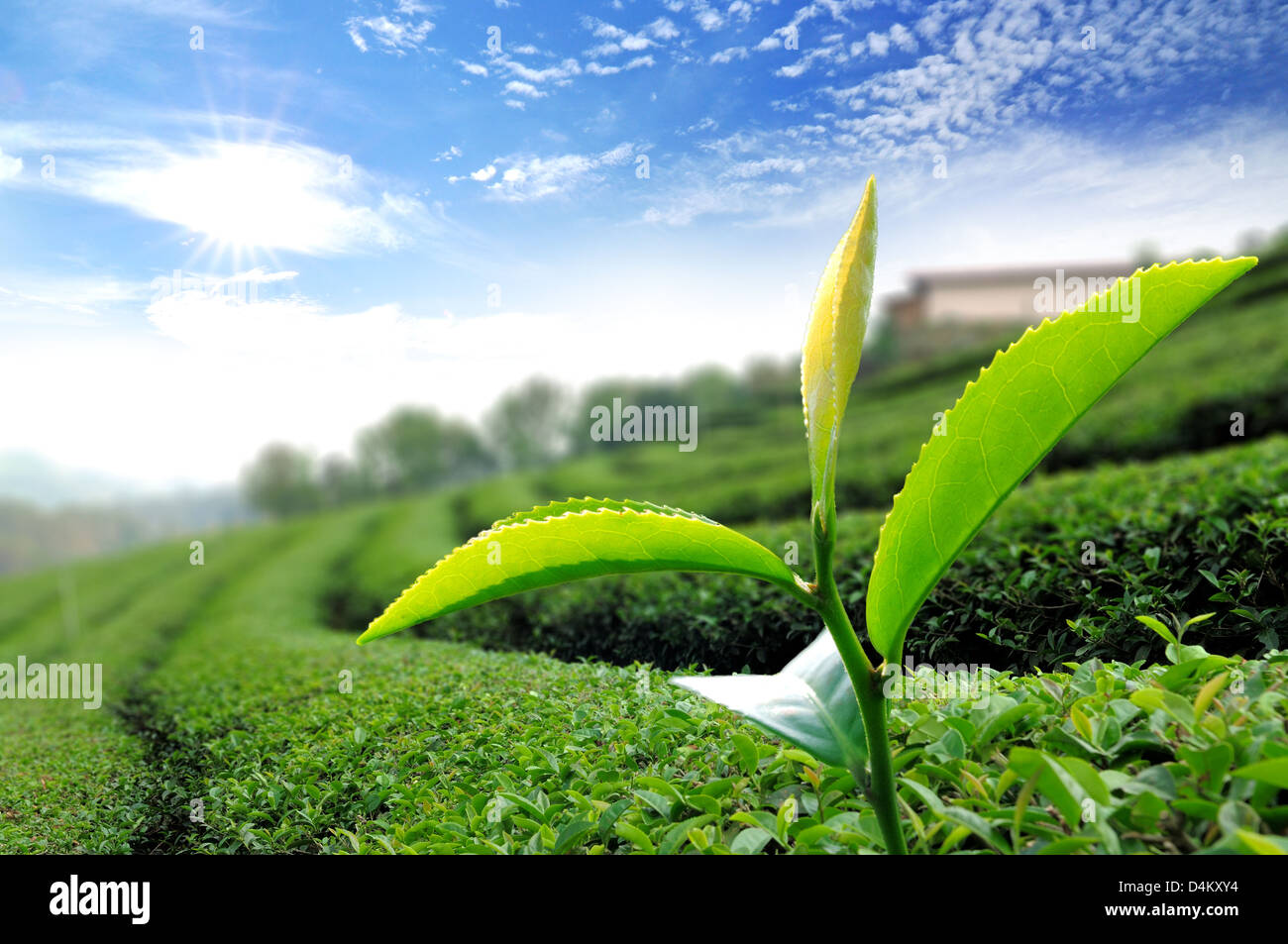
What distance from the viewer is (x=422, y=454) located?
16.7 m

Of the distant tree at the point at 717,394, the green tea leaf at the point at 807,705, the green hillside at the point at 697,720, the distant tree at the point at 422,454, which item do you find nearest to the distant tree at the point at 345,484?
the distant tree at the point at 422,454

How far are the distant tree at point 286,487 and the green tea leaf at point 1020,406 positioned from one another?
17.9m

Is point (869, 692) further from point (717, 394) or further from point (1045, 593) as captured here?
point (717, 394)

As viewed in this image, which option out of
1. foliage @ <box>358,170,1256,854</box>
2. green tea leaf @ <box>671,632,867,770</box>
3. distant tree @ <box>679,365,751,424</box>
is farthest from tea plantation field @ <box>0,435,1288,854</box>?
distant tree @ <box>679,365,751,424</box>

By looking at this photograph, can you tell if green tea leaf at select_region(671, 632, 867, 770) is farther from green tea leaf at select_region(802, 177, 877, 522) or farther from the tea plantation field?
green tea leaf at select_region(802, 177, 877, 522)

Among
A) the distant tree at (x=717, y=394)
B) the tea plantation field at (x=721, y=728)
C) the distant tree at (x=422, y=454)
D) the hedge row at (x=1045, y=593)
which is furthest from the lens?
the distant tree at (x=422, y=454)

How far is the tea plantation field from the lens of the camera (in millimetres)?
1015

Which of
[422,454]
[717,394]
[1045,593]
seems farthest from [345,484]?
[1045,593]

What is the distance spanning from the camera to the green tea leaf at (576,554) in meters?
0.86

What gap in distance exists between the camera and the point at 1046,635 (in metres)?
1.88

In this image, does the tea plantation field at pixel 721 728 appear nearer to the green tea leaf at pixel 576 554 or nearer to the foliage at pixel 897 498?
the foliage at pixel 897 498

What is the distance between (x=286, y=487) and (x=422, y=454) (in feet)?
12.4

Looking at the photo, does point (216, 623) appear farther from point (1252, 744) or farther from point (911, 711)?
point (1252, 744)

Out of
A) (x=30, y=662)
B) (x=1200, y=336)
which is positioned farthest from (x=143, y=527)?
(x=1200, y=336)
